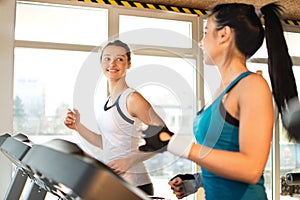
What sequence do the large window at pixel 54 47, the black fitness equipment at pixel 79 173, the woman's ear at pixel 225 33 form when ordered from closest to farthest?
the black fitness equipment at pixel 79 173 < the woman's ear at pixel 225 33 < the large window at pixel 54 47

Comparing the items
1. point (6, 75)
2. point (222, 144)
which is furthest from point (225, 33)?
point (6, 75)

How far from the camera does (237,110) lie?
51.3 inches

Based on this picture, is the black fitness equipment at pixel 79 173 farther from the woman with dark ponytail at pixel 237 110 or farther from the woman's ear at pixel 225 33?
the woman's ear at pixel 225 33

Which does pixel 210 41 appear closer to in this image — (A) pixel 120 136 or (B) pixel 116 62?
(B) pixel 116 62

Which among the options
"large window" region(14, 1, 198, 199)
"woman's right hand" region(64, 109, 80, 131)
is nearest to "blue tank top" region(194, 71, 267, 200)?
"woman's right hand" region(64, 109, 80, 131)

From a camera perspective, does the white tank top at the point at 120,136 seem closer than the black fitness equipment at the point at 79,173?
No

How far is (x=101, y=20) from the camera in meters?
4.54

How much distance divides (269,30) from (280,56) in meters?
0.10

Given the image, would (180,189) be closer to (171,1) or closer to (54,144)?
(54,144)

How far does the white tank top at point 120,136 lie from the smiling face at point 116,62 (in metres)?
0.11

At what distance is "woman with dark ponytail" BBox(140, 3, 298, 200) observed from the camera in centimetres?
123

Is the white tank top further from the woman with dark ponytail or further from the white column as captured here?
the white column

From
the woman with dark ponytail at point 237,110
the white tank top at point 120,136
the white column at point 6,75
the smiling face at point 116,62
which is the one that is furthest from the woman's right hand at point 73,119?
the white column at point 6,75

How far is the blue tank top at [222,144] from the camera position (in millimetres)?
1314
